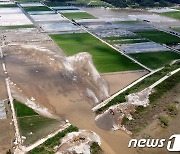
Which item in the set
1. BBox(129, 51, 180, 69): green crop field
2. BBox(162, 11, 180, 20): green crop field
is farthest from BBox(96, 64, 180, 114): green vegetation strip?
BBox(162, 11, 180, 20): green crop field

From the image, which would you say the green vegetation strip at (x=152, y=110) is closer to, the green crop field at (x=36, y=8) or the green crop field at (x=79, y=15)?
the green crop field at (x=79, y=15)

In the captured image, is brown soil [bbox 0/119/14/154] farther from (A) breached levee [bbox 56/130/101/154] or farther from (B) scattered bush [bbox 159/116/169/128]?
(B) scattered bush [bbox 159/116/169/128]

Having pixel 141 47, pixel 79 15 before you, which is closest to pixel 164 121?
pixel 141 47

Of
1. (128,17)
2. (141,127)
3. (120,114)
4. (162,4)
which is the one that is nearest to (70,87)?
(120,114)

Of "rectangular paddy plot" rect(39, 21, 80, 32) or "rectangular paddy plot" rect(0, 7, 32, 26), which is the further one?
"rectangular paddy plot" rect(0, 7, 32, 26)

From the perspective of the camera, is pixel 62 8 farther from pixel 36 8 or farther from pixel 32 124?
pixel 32 124

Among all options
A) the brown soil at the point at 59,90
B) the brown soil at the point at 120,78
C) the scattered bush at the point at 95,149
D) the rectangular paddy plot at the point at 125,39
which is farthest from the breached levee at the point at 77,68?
the rectangular paddy plot at the point at 125,39

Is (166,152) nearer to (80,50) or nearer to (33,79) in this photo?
(33,79)

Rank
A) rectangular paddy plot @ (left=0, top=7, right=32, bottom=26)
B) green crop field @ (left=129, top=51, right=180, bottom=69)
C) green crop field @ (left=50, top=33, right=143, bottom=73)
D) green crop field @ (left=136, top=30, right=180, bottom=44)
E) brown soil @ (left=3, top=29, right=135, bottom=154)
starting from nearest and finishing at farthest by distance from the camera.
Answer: brown soil @ (left=3, top=29, right=135, bottom=154)
green crop field @ (left=50, top=33, right=143, bottom=73)
green crop field @ (left=129, top=51, right=180, bottom=69)
green crop field @ (left=136, top=30, right=180, bottom=44)
rectangular paddy plot @ (left=0, top=7, right=32, bottom=26)
